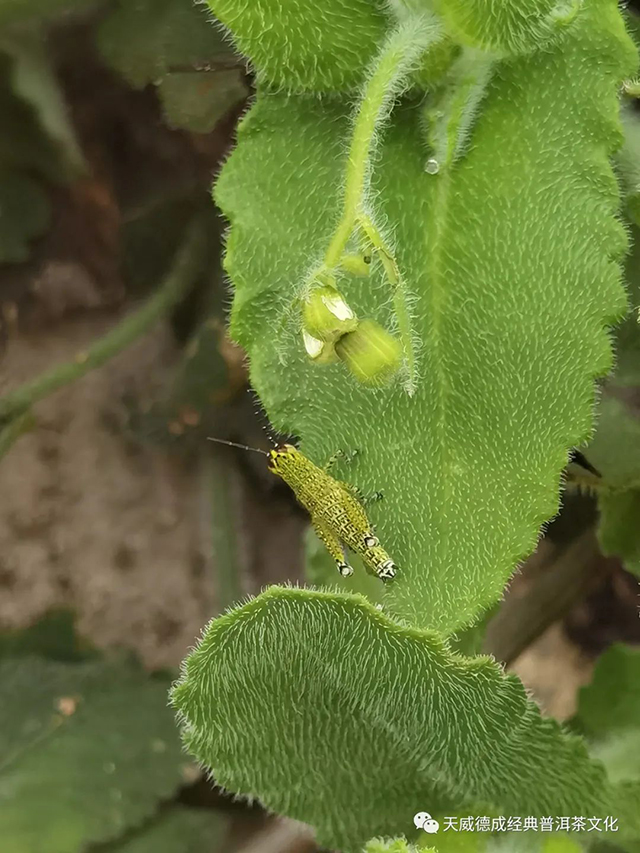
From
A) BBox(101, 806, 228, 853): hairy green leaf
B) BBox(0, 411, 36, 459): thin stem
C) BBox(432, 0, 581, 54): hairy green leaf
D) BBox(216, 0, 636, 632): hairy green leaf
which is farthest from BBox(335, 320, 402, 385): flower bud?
BBox(101, 806, 228, 853): hairy green leaf

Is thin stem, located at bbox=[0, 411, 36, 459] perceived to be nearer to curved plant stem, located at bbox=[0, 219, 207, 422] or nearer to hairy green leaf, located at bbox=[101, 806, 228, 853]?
curved plant stem, located at bbox=[0, 219, 207, 422]

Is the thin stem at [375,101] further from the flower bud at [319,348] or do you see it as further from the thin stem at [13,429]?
the thin stem at [13,429]

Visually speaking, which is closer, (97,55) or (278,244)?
(278,244)

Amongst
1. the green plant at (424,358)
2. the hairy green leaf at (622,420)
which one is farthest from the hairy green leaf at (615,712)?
the hairy green leaf at (622,420)

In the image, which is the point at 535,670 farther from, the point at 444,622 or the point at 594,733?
the point at 444,622

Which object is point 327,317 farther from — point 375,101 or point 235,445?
point 235,445

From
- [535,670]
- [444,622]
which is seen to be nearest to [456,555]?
[444,622]
